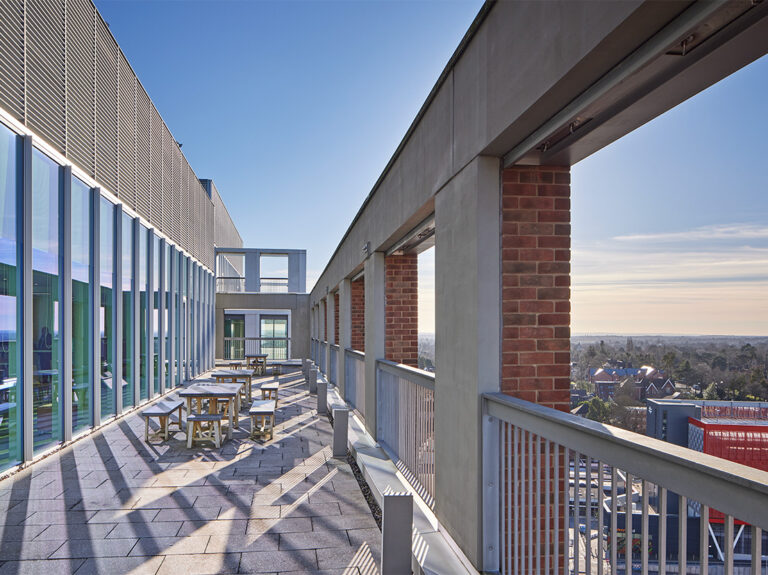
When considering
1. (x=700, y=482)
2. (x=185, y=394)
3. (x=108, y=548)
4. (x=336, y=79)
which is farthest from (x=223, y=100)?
(x=700, y=482)

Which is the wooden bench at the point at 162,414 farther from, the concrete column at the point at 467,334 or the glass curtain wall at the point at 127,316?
the concrete column at the point at 467,334

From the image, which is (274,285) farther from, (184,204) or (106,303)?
(106,303)

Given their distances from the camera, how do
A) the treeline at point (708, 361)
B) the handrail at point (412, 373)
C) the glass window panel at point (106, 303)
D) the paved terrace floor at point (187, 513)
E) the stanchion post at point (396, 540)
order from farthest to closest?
the glass window panel at point (106, 303) → the handrail at point (412, 373) → the paved terrace floor at point (187, 513) → the stanchion post at point (396, 540) → the treeline at point (708, 361)

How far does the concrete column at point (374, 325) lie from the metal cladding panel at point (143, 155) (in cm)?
724

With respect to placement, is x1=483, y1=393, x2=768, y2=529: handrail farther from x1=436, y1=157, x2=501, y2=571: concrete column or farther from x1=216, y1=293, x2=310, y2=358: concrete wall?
x1=216, y1=293, x2=310, y2=358: concrete wall

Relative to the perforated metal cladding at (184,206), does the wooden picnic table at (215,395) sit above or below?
below

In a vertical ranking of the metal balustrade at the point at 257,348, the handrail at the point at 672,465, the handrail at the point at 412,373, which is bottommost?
the metal balustrade at the point at 257,348

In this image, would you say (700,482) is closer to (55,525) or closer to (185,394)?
(55,525)

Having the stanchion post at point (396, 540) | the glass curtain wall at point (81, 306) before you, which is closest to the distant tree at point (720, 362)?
the stanchion post at point (396, 540)

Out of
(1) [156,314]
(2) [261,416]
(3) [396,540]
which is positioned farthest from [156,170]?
(3) [396,540]

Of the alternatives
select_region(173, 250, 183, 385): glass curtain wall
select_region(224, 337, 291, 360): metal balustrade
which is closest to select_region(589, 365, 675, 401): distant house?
select_region(173, 250, 183, 385): glass curtain wall

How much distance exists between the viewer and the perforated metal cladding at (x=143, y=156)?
1181cm

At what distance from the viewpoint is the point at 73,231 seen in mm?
8336

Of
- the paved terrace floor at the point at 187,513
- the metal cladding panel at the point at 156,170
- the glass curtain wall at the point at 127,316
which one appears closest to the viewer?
the paved terrace floor at the point at 187,513
